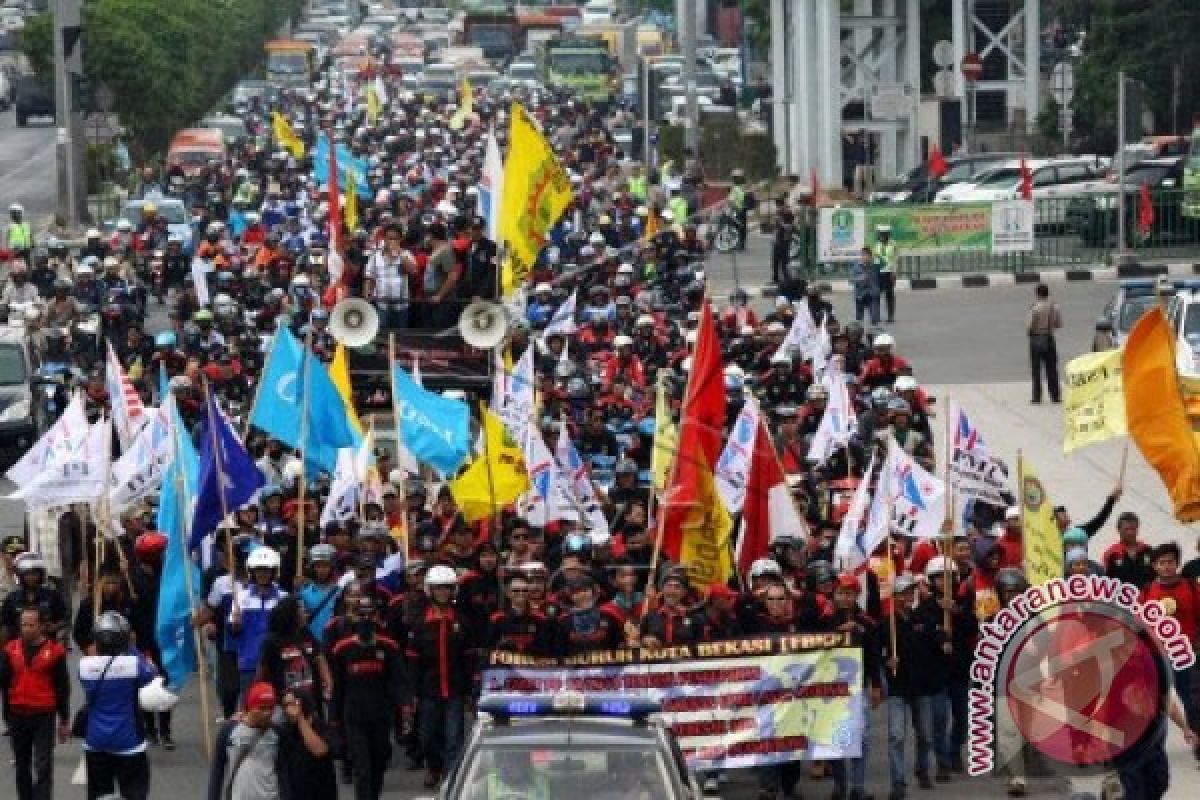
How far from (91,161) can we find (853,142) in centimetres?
1403

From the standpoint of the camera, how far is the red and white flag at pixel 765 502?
21859mm

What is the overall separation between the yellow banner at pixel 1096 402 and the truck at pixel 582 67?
75.3 metres

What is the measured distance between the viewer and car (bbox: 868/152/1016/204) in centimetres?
5581

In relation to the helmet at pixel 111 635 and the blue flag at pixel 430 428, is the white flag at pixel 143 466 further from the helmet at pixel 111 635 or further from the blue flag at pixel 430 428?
the helmet at pixel 111 635

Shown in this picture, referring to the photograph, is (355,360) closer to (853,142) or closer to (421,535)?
(421,535)

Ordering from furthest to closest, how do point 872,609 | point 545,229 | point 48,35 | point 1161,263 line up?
point 48,35, point 1161,263, point 545,229, point 872,609

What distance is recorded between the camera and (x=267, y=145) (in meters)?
74.1

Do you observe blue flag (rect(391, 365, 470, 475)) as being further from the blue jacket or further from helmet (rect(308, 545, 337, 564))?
the blue jacket

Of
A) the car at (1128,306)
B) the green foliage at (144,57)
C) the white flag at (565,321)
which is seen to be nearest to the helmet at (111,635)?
the white flag at (565,321)

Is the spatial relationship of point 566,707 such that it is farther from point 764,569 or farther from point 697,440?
point 697,440

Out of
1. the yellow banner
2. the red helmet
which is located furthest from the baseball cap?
the yellow banner

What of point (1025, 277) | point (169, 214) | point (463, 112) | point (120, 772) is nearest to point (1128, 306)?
point (1025, 277)

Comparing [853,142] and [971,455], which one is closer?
[971,455]

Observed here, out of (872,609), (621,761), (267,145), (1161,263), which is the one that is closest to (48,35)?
(267,145)
